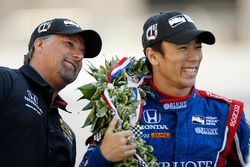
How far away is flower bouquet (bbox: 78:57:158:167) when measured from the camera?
3.99 meters

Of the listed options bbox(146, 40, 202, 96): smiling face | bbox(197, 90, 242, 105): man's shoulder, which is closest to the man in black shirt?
bbox(146, 40, 202, 96): smiling face

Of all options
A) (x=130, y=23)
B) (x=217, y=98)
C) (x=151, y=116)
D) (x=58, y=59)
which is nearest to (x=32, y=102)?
(x=58, y=59)

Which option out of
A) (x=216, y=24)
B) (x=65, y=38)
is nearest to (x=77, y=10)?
(x=216, y=24)

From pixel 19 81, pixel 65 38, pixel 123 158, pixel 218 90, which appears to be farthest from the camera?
pixel 218 90

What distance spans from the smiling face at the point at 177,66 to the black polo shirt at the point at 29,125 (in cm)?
65

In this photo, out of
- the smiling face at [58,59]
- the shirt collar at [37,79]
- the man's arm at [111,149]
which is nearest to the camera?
the man's arm at [111,149]

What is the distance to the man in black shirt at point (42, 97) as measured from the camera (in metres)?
4.01

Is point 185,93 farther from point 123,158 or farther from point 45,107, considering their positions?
point 45,107

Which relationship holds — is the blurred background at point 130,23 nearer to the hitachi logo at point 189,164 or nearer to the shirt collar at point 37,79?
the shirt collar at point 37,79

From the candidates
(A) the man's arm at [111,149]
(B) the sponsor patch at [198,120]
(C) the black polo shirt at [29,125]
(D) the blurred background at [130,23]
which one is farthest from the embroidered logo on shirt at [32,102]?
(D) the blurred background at [130,23]

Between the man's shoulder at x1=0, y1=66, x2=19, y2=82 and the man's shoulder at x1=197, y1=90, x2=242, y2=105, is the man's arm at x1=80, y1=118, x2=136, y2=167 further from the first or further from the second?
the man's shoulder at x1=0, y1=66, x2=19, y2=82

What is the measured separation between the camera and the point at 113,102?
13.5 feet

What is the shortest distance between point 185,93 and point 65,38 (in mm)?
842

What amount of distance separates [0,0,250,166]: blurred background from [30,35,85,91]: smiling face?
22.1 feet
